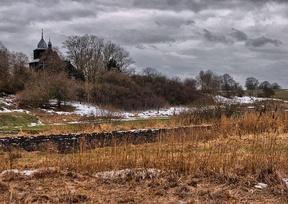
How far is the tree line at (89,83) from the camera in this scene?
6209 centimetres

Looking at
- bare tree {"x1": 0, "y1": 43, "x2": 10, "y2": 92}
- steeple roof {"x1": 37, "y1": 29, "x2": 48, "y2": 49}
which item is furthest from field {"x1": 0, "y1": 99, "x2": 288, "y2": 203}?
steeple roof {"x1": 37, "y1": 29, "x2": 48, "y2": 49}

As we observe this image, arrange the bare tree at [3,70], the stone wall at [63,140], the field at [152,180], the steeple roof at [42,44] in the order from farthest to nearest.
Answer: the steeple roof at [42,44], the bare tree at [3,70], the stone wall at [63,140], the field at [152,180]

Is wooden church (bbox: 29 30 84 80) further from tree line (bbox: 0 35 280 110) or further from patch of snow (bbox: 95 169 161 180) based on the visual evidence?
patch of snow (bbox: 95 169 161 180)

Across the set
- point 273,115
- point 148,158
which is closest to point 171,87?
point 273,115

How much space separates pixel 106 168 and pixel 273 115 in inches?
582

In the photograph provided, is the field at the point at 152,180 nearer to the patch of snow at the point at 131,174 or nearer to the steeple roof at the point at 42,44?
the patch of snow at the point at 131,174

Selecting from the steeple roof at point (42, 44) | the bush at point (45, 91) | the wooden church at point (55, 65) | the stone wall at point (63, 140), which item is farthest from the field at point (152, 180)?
the steeple roof at point (42, 44)

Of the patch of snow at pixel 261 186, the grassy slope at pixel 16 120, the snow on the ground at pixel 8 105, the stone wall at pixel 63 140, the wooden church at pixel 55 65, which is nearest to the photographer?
the patch of snow at pixel 261 186

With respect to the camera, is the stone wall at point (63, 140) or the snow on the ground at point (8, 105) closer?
the stone wall at point (63, 140)

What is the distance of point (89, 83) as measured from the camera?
74875 mm

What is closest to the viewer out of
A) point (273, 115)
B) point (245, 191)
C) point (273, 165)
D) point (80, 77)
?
point (245, 191)

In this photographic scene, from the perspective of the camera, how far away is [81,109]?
6147 cm

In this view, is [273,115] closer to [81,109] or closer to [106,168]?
[106,168]

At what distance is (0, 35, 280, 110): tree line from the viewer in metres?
62.1
